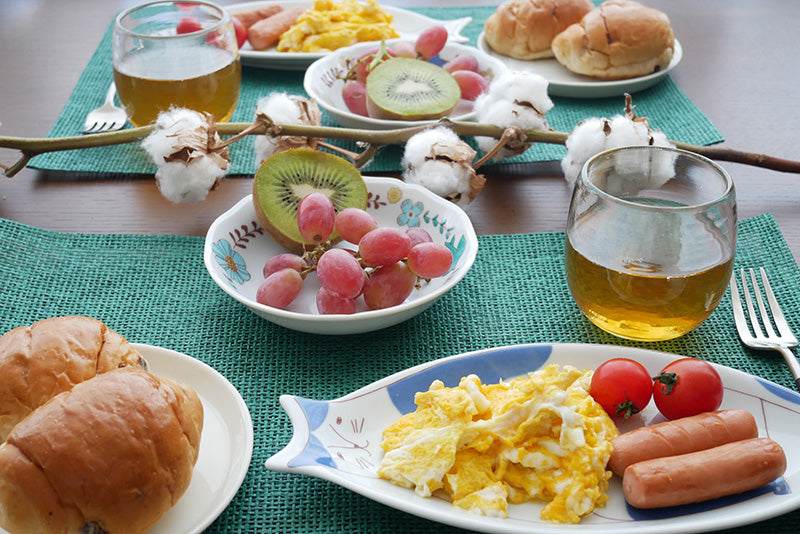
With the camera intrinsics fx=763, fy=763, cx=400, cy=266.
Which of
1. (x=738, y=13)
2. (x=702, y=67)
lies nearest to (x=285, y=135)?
(x=702, y=67)

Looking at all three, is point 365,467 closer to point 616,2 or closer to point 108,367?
point 108,367

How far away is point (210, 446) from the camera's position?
900 mm

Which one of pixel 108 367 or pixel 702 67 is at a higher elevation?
pixel 108 367

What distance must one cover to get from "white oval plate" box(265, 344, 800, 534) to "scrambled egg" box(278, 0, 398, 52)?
1.21m

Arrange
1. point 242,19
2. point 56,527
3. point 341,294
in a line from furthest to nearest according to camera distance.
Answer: point 242,19 → point 341,294 → point 56,527

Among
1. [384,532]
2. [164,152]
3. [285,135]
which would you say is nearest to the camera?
[384,532]

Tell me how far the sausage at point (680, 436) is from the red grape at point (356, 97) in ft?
3.48

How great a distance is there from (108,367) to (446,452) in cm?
39

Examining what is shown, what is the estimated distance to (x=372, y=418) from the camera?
927 mm

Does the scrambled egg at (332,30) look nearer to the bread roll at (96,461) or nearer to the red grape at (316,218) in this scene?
the red grape at (316,218)

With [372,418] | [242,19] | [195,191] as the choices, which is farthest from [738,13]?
[372,418]

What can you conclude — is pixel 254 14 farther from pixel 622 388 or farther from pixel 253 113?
pixel 622 388

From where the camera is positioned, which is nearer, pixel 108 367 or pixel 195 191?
pixel 108 367

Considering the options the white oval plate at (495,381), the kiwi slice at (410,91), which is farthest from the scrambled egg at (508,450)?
the kiwi slice at (410,91)
